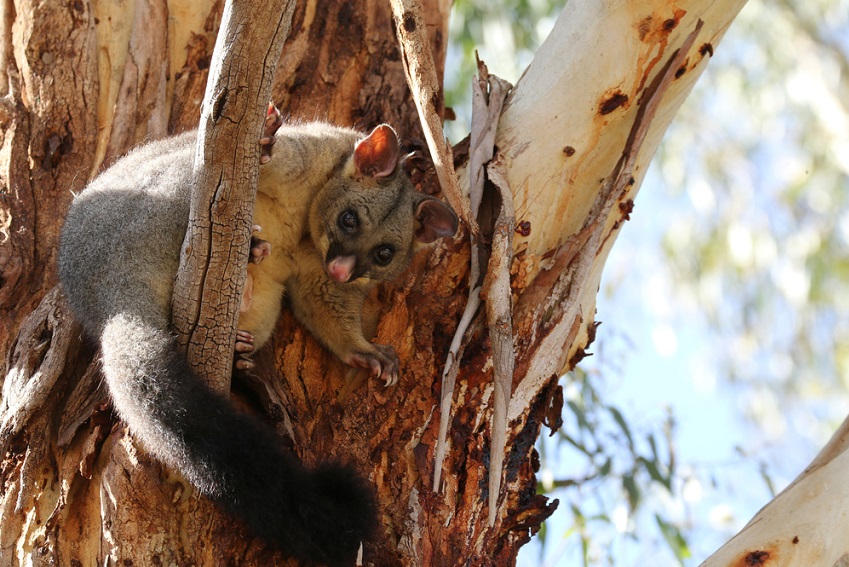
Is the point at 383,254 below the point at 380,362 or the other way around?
the other way around

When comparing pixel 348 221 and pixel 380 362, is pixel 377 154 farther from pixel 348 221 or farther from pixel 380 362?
pixel 380 362

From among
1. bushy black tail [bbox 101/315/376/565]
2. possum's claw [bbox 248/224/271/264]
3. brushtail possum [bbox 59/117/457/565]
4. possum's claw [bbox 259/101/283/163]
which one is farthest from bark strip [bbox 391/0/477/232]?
bushy black tail [bbox 101/315/376/565]

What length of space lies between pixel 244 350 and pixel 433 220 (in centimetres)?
87

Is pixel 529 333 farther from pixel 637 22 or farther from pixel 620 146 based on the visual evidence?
pixel 637 22

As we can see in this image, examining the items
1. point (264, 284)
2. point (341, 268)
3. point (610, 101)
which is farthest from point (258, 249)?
point (610, 101)

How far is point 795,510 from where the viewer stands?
8.91 feet

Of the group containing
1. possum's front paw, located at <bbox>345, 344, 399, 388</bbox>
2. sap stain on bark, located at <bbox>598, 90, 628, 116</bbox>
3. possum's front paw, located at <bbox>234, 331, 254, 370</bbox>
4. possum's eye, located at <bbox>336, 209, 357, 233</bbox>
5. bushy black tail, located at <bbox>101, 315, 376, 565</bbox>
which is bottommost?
bushy black tail, located at <bbox>101, 315, 376, 565</bbox>

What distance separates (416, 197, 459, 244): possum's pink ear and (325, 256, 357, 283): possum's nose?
1.01 feet

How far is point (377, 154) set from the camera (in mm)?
3660

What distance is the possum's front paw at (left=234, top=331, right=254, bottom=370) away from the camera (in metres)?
2.93

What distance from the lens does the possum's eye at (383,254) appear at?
379 cm

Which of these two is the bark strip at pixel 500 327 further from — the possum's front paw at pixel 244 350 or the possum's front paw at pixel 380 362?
the possum's front paw at pixel 244 350

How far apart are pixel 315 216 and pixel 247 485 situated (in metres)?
1.55

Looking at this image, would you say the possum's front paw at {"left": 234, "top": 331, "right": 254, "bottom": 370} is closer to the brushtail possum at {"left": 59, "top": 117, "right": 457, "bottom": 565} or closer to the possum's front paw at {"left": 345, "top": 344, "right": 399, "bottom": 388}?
the brushtail possum at {"left": 59, "top": 117, "right": 457, "bottom": 565}
